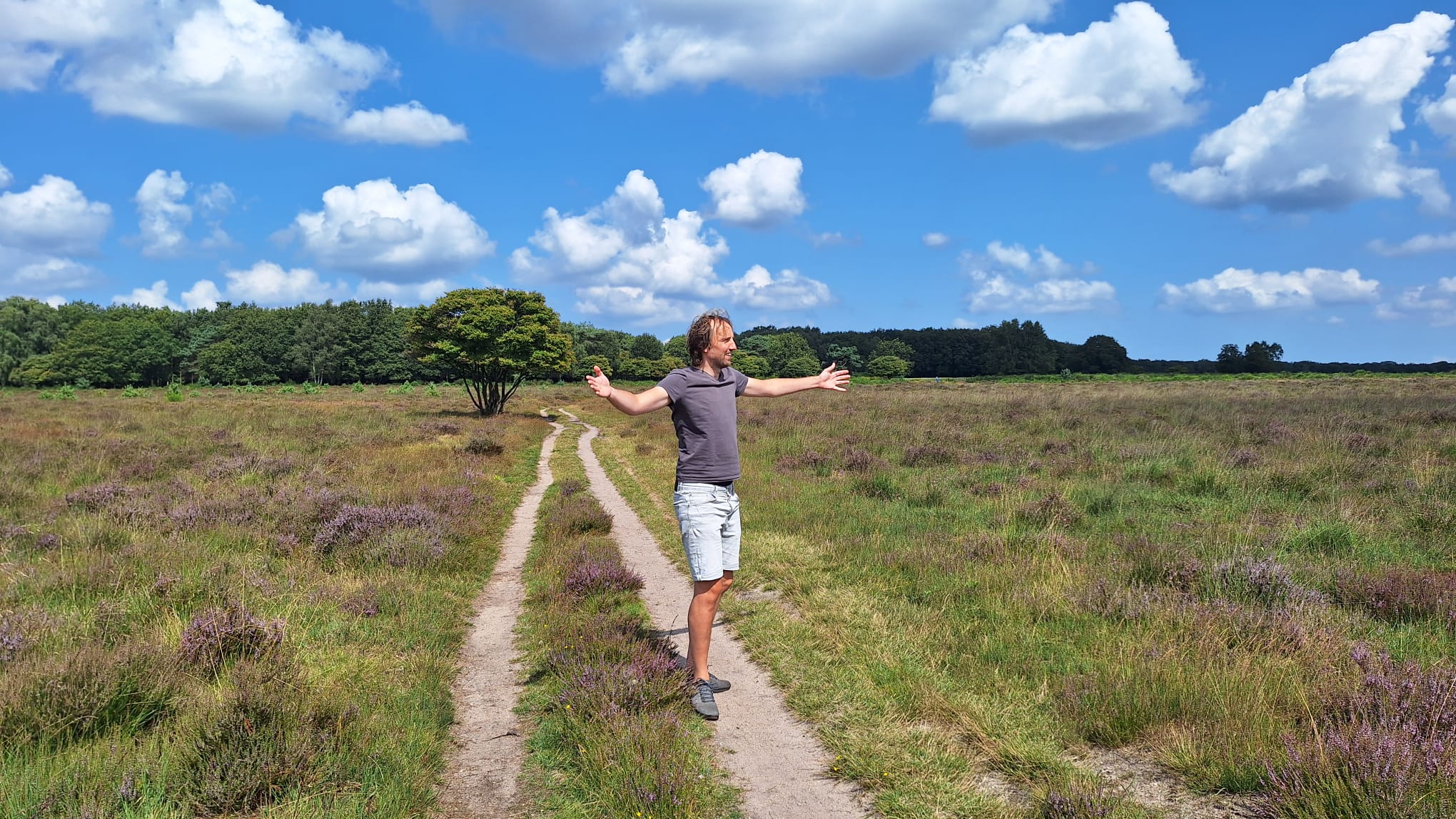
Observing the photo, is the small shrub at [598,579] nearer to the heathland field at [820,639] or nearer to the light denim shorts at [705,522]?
the heathland field at [820,639]

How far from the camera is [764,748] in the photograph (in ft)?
15.3

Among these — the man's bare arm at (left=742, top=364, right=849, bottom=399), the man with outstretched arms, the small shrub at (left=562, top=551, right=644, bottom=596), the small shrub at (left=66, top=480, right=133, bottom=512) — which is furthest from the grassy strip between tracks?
the small shrub at (left=66, top=480, right=133, bottom=512)

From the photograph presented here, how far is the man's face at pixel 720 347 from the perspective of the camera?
206 inches

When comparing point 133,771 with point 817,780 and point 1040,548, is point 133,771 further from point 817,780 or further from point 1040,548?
point 1040,548

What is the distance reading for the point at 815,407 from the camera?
33.8 m

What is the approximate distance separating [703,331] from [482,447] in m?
18.2

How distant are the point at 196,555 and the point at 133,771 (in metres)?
5.19

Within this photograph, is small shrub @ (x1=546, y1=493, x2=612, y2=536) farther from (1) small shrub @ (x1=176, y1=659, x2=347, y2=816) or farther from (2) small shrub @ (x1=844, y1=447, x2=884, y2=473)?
(1) small shrub @ (x1=176, y1=659, x2=347, y2=816)

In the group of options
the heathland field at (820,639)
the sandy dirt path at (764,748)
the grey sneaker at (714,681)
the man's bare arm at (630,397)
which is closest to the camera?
the heathland field at (820,639)

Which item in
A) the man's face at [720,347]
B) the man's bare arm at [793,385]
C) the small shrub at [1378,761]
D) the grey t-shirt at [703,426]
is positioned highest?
the man's face at [720,347]

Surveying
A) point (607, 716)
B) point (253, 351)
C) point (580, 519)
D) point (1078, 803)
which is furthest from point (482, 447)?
point (253, 351)

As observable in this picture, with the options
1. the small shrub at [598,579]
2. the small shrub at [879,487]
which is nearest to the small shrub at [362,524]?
the small shrub at [598,579]

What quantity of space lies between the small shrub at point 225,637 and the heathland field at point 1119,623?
153 inches

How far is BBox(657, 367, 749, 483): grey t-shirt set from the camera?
5.12 m
